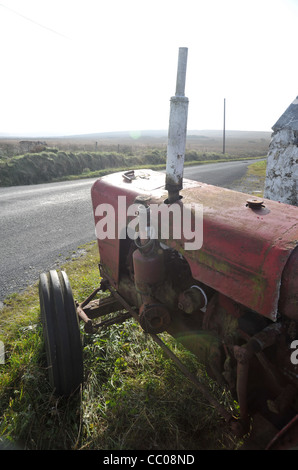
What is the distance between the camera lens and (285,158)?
10.3ft

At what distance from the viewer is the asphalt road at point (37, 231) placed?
14.0ft

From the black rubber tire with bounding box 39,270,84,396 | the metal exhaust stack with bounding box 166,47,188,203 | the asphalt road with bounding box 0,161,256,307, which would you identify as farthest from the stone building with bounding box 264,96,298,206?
the asphalt road with bounding box 0,161,256,307

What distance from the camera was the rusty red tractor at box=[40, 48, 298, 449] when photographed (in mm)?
1351

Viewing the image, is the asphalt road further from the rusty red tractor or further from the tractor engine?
the tractor engine

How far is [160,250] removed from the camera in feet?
6.21

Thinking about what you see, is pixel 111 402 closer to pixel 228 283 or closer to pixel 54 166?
pixel 228 283

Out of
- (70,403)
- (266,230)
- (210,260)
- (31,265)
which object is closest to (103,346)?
(70,403)

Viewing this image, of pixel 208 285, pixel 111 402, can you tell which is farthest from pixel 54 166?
pixel 208 285

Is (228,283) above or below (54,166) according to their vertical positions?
below

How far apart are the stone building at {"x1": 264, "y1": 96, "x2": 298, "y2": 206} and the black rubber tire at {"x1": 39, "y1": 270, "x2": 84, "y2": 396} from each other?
2.32 metres

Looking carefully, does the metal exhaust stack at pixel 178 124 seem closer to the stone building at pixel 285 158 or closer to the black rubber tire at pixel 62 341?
the black rubber tire at pixel 62 341

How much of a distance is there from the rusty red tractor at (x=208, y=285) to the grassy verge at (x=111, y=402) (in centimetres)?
19

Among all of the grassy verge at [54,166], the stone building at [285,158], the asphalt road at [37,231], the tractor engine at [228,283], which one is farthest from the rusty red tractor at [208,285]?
the grassy verge at [54,166]

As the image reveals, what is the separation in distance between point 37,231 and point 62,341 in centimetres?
406
